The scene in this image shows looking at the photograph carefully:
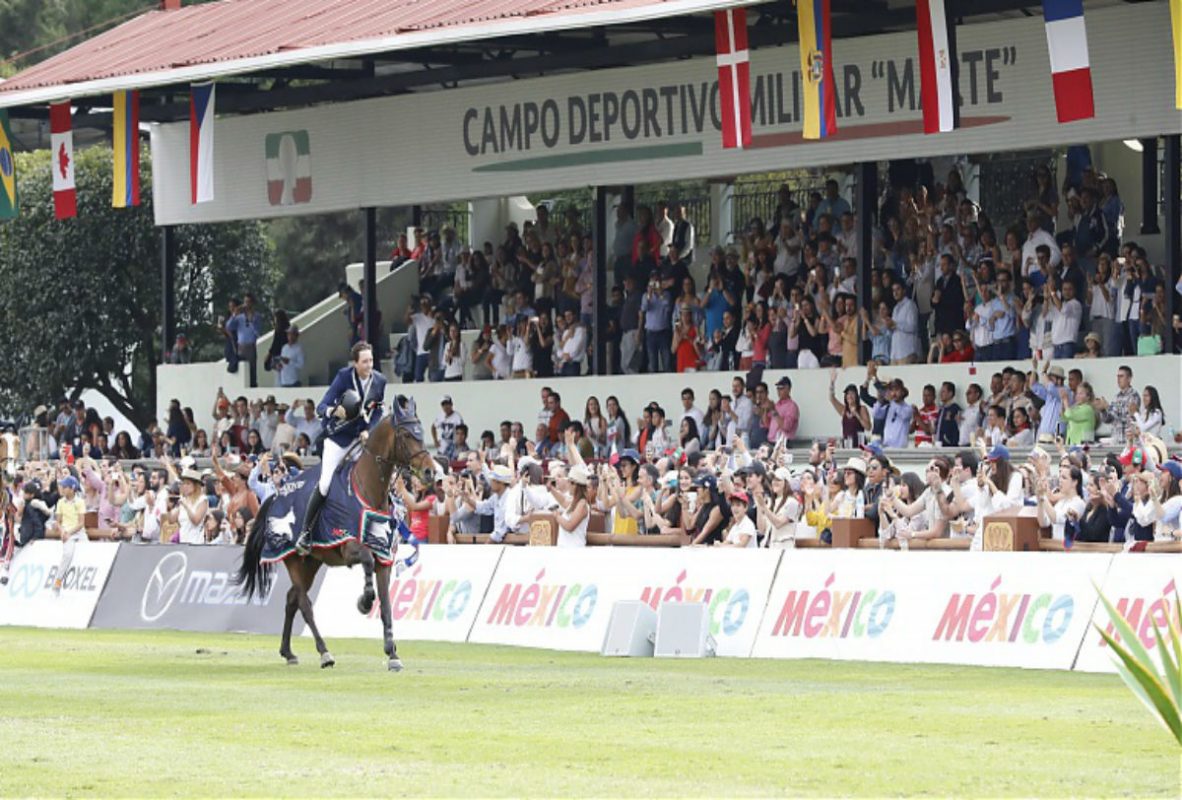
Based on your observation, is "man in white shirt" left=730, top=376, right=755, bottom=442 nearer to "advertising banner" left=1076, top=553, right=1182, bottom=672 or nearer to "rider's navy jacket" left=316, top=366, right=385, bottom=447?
"rider's navy jacket" left=316, top=366, right=385, bottom=447

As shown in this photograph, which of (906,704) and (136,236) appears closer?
(906,704)

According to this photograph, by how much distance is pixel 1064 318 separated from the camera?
1088 inches

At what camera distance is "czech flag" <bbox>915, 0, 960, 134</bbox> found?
25969mm

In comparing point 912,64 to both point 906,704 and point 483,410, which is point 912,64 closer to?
point 483,410

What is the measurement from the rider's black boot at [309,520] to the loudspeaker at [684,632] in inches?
132

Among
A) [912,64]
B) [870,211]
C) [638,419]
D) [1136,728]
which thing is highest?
[912,64]

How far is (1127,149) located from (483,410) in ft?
35.5

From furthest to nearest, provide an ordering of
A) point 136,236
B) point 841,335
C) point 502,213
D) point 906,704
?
point 136,236 < point 502,213 < point 841,335 < point 906,704

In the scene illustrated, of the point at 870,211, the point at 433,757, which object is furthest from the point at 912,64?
the point at 433,757

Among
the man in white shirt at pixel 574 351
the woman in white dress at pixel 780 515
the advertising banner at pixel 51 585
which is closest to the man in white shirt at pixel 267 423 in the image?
the man in white shirt at pixel 574 351

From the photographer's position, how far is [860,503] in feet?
72.4

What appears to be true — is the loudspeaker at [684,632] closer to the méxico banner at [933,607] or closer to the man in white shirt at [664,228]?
the méxico banner at [933,607]

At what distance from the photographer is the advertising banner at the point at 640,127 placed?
2906 centimetres

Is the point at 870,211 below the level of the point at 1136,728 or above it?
above
